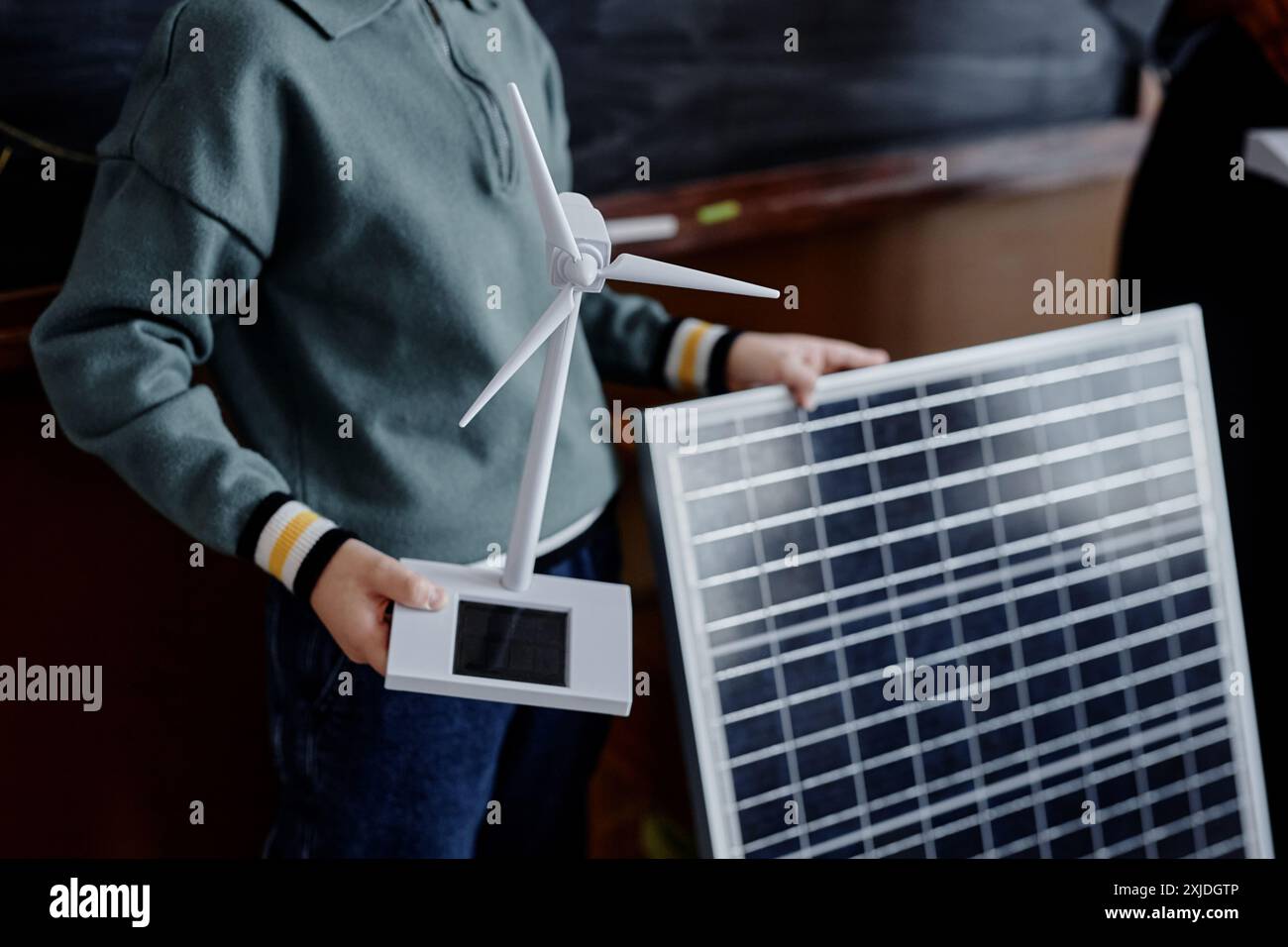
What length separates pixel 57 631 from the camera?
113 cm

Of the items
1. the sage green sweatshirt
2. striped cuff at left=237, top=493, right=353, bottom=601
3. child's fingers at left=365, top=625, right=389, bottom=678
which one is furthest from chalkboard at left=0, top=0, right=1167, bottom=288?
child's fingers at left=365, top=625, right=389, bottom=678

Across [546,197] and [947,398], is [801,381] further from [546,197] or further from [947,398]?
→ [546,197]

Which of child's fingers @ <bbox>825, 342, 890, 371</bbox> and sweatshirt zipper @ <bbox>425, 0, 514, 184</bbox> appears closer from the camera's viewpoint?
sweatshirt zipper @ <bbox>425, 0, 514, 184</bbox>

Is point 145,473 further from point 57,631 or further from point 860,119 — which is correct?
point 860,119

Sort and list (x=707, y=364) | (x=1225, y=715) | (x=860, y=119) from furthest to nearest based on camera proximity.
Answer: (x=860, y=119)
(x=1225, y=715)
(x=707, y=364)

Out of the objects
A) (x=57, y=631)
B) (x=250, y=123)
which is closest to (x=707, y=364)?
(x=250, y=123)

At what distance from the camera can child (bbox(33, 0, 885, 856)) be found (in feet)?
2.51

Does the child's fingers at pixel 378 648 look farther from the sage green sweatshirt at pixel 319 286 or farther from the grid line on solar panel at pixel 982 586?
the grid line on solar panel at pixel 982 586

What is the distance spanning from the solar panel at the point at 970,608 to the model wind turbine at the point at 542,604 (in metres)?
0.19

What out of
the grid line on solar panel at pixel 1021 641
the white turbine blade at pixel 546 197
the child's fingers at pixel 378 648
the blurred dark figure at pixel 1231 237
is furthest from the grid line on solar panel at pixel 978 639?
the white turbine blade at pixel 546 197

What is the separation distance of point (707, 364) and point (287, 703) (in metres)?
0.49

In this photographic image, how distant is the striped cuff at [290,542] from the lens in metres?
0.77

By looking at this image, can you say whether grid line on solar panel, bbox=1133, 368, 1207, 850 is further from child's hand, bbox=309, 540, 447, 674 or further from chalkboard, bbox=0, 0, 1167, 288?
child's hand, bbox=309, 540, 447, 674

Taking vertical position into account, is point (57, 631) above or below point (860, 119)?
below
